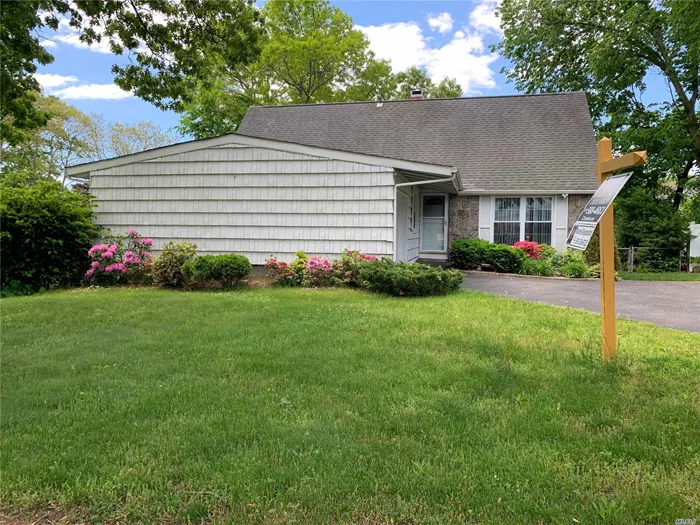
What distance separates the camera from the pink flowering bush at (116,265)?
380 inches

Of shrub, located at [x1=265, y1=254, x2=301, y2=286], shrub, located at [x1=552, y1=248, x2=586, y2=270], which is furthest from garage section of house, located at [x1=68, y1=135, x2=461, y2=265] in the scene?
shrub, located at [x1=552, y1=248, x2=586, y2=270]

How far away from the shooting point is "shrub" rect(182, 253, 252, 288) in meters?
8.77

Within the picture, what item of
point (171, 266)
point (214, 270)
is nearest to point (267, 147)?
point (214, 270)

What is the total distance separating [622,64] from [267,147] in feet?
62.0

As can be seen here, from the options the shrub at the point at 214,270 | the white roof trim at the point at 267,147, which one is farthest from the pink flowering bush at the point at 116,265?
the white roof trim at the point at 267,147

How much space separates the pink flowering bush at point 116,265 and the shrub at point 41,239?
1.52ft

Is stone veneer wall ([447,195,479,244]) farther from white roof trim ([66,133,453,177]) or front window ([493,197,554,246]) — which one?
white roof trim ([66,133,453,177])

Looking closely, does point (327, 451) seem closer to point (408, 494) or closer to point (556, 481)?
point (408, 494)

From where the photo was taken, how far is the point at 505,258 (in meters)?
12.6

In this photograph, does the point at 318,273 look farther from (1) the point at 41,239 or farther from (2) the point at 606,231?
(1) the point at 41,239

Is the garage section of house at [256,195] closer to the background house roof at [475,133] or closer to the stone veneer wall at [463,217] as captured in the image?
the stone veneer wall at [463,217]

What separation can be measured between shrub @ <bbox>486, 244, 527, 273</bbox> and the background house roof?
2.67 metres

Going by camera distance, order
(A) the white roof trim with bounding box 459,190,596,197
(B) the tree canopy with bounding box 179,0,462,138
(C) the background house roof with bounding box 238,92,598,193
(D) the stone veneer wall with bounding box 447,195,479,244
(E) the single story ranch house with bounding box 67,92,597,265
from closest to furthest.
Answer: (E) the single story ranch house with bounding box 67,92,597,265 → (A) the white roof trim with bounding box 459,190,596,197 → (C) the background house roof with bounding box 238,92,598,193 → (D) the stone veneer wall with bounding box 447,195,479,244 → (B) the tree canopy with bounding box 179,0,462,138

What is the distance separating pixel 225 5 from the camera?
27.7ft
